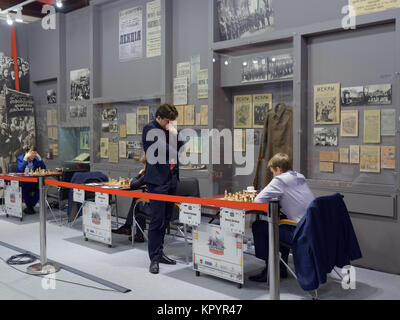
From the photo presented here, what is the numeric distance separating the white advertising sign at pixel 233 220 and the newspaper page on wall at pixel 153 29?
387cm

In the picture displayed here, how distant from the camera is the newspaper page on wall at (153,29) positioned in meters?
6.82

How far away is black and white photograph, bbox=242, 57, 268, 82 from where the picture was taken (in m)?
5.36

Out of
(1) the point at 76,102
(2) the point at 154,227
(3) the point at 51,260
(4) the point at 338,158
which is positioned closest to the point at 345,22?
(4) the point at 338,158

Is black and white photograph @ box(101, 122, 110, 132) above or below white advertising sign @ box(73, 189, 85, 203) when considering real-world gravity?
above

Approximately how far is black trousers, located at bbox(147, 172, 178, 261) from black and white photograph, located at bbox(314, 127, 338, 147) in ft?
5.20

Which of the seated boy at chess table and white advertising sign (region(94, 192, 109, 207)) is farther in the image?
the seated boy at chess table

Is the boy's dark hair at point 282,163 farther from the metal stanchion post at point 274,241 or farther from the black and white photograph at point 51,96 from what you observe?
the black and white photograph at point 51,96

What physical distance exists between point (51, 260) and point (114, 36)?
14.1 feet

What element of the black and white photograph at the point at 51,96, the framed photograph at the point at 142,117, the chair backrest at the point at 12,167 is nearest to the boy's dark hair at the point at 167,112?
the framed photograph at the point at 142,117

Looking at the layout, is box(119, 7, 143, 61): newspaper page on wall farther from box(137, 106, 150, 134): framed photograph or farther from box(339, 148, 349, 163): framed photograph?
box(339, 148, 349, 163): framed photograph

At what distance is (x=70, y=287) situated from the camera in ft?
12.6

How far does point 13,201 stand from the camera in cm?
707

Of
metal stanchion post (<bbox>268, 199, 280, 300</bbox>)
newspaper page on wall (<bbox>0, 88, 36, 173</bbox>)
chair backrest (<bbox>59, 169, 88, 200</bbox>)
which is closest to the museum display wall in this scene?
newspaper page on wall (<bbox>0, 88, 36, 173</bbox>)
